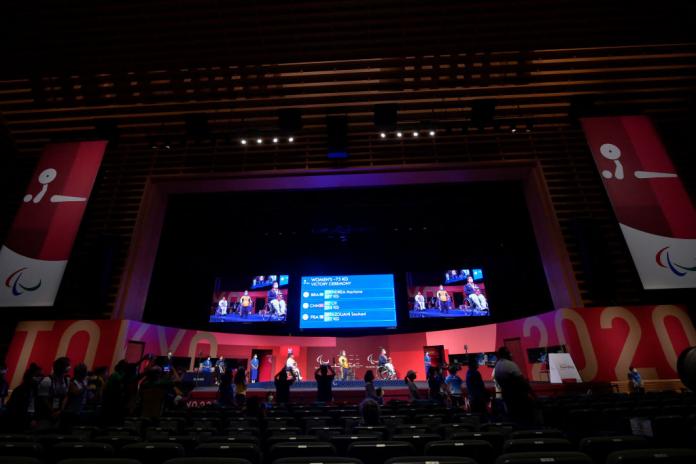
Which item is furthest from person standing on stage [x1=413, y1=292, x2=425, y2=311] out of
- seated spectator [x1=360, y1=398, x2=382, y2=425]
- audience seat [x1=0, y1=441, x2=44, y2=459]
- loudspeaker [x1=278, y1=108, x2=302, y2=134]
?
audience seat [x1=0, y1=441, x2=44, y2=459]

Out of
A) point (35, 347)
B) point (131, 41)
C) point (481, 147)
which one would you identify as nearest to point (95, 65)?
point (131, 41)

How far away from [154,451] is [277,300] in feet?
37.6

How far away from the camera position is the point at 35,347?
307 inches

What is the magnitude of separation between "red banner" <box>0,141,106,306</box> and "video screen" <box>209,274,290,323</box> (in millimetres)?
6292

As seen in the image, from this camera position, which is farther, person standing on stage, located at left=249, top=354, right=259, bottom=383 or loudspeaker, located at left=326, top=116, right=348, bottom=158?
person standing on stage, located at left=249, top=354, right=259, bottom=383

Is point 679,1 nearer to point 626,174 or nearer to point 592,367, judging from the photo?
point 626,174

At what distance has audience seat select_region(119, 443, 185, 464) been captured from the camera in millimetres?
2033

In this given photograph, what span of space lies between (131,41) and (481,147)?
29.8 ft

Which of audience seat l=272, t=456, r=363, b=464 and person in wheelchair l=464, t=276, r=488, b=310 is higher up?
person in wheelchair l=464, t=276, r=488, b=310

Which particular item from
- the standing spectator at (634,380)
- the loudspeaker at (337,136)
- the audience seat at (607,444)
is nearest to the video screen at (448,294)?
the standing spectator at (634,380)

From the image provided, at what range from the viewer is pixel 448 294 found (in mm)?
13453

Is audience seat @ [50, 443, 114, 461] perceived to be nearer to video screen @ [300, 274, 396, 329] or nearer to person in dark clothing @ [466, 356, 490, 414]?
person in dark clothing @ [466, 356, 490, 414]

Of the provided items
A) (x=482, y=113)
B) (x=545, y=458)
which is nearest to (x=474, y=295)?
(x=482, y=113)

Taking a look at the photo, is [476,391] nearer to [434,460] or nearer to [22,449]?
[434,460]
